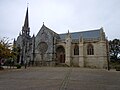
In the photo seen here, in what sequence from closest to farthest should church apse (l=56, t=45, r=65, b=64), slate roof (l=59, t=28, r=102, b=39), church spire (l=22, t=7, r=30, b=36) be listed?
slate roof (l=59, t=28, r=102, b=39)
church apse (l=56, t=45, r=65, b=64)
church spire (l=22, t=7, r=30, b=36)

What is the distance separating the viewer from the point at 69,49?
49906 mm

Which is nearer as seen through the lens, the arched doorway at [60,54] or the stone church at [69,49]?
the stone church at [69,49]

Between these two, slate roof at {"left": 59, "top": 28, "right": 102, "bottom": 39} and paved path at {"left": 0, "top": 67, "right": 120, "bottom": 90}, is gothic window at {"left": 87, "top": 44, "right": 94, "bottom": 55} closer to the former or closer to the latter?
slate roof at {"left": 59, "top": 28, "right": 102, "bottom": 39}

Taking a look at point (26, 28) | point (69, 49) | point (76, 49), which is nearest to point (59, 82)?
point (69, 49)

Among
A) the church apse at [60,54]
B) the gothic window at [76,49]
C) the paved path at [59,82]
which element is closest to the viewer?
the paved path at [59,82]

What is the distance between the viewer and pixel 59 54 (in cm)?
5344

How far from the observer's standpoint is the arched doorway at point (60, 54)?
2083 inches

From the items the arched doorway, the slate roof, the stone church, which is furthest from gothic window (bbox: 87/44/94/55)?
the arched doorway

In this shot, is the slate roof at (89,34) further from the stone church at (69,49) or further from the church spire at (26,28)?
the church spire at (26,28)

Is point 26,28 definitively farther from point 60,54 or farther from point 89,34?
point 89,34

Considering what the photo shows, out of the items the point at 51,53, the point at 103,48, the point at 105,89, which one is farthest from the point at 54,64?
the point at 105,89

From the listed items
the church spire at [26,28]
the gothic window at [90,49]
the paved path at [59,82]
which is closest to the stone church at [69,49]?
the gothic window at [90,49]

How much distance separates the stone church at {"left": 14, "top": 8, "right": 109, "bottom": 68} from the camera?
155 feet

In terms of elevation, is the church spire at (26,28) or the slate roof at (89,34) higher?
the church spire at (26,28)
